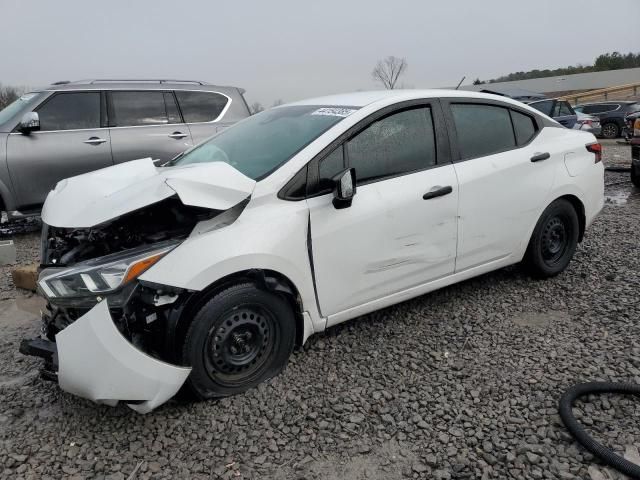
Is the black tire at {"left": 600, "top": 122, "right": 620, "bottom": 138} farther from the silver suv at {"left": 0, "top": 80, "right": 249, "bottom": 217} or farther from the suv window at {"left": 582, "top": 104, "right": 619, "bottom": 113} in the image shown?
the silver suv at {"left": 0, "top": 80, "right": 249, "bottom": 217}

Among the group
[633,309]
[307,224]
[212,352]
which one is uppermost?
[307,224]

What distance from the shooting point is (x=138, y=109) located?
6.30 m

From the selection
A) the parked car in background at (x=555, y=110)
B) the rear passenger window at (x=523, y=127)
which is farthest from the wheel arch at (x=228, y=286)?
the parked car in background at (x=555, y=110)

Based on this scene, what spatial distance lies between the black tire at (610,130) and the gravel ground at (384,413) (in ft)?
56.6

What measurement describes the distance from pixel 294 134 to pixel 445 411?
1.83 metres

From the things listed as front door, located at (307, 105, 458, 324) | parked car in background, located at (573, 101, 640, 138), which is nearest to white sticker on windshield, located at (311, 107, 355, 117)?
front door, located at (307, 105, 458, 324)

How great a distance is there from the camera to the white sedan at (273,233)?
91.1 inches

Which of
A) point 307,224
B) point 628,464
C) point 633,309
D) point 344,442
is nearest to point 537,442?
point 628,464

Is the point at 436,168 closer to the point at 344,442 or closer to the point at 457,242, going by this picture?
the point at 457,242

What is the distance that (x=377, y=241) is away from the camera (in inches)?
115

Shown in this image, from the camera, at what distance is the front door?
2783 mm

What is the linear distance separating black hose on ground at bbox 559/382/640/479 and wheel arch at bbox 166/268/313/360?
4.62ft

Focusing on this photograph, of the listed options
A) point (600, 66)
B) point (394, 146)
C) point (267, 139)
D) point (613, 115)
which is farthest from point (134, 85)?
point (600, 66)

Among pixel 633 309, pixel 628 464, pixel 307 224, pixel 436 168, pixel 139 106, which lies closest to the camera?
pixel 628 464
